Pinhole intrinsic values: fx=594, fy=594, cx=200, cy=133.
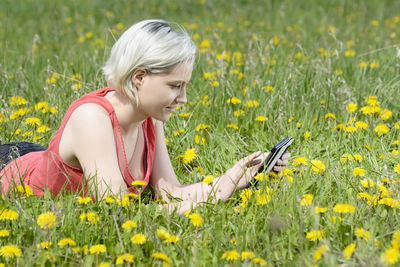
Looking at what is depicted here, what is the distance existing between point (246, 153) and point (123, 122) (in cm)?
87

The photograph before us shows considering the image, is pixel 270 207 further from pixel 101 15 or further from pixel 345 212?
pixel 101 15

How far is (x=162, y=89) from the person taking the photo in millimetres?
2436

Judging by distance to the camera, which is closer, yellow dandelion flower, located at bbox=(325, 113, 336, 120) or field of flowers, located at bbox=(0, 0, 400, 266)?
field of flowers, located at bbox=(0, 0, 400, 266)

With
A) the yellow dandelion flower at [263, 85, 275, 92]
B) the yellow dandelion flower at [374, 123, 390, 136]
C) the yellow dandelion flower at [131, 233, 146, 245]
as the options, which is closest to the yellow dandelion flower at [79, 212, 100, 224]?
the yellow dandelion flower at [131, 233, 146, 245]

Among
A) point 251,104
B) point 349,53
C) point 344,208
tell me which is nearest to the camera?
point 344,208

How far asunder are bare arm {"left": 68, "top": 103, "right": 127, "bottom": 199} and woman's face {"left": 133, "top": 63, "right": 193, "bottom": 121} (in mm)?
188

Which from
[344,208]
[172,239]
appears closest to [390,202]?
[344,208]

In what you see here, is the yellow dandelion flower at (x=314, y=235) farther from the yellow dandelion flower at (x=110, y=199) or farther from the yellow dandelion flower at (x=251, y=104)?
the yellow dandelion flower at (x=251, y=104)

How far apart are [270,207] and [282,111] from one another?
1199 mm

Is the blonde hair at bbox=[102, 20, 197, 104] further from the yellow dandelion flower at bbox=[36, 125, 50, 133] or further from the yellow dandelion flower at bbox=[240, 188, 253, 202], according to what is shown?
the yellow dandelion flower at bbox=[36, 125, 50, 133]

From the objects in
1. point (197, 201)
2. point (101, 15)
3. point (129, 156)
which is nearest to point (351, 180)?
point (197, 201)

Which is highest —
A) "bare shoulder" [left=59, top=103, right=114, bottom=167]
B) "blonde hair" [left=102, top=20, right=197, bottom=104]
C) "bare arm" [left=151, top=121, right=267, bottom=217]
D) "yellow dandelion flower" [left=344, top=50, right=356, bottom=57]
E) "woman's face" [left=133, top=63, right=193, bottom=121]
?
"blonde hair" [left=102, top=20, right=197, bottom=104]

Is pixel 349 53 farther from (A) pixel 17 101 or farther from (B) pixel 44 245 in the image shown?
(B) pixel 44 245

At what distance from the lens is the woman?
2387mm
